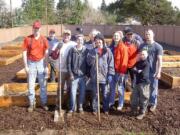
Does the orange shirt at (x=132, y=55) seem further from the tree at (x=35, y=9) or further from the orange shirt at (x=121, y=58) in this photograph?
the tree at (x=35, y=9)

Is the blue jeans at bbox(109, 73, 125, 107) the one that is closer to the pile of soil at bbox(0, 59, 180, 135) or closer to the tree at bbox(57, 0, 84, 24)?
the pile of soil at bbox(0, 59, 180, 135)

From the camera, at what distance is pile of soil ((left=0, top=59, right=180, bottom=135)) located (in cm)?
670

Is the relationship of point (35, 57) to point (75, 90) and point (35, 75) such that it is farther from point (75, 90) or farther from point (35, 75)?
point (75, 90)

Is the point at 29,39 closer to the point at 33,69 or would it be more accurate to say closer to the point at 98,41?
the point at 33,69

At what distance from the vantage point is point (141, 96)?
7176 mm

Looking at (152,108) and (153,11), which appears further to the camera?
(153,11)

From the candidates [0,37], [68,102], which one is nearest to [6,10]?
[0,37]

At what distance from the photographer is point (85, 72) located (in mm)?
7492

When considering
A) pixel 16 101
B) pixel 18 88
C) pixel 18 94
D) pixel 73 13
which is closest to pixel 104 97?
pixel 16 101

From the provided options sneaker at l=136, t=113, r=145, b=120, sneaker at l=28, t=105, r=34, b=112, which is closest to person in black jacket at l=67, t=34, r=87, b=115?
sneaker at l=28, t=105, r=34, b=112

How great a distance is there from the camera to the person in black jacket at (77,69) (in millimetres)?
7273

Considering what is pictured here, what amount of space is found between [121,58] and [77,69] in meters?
0.90

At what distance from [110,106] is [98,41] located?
1.45m

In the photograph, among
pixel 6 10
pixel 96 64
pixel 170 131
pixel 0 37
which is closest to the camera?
pixel 170 131
